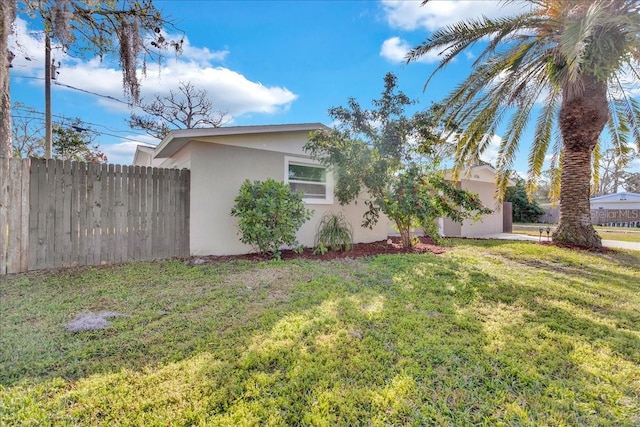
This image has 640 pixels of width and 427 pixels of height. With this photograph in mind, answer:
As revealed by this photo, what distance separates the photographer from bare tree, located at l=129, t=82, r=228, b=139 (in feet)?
68.9

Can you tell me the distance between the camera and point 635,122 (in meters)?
9.38

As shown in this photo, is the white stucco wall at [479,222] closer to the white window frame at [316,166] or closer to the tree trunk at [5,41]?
the white window frame at [316,166]

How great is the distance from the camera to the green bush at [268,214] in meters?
6.88

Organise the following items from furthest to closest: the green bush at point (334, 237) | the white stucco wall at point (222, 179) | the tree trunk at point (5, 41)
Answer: the green bush at point (334, 237) → the white stucco wall at point (222, 179) → the tree trunk at point (5, 41)

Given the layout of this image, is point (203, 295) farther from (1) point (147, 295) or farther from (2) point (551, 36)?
(2) point (551, 36)

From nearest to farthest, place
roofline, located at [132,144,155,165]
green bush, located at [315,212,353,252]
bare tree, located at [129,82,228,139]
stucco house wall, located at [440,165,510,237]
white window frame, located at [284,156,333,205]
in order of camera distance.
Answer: green bush, located at [315,212,353,252]
white window frame, located at [284,156,333,205]
roofline, located at [132,144,155,165]
stucco house wall, located at [440,165,510,237]
bare tree, located at [129,82,228,139]

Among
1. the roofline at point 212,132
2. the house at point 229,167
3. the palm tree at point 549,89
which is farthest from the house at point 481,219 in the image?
the roofline at point 212,132

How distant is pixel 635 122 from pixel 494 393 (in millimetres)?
11296

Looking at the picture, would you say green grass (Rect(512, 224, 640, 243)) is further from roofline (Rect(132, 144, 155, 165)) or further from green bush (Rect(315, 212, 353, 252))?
roofline (Rect(132, 144, 155, 165))

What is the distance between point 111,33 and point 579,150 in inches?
488

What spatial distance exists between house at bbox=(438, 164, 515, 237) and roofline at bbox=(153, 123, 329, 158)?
751 centimetres

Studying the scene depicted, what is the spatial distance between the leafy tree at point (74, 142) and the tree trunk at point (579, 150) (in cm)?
2213

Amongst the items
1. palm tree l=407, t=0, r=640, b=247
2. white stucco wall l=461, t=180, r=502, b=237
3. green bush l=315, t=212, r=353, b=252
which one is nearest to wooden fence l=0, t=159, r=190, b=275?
green bush l=315, t=212, r=353, b=252

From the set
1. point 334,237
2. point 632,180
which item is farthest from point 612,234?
point 632,180
